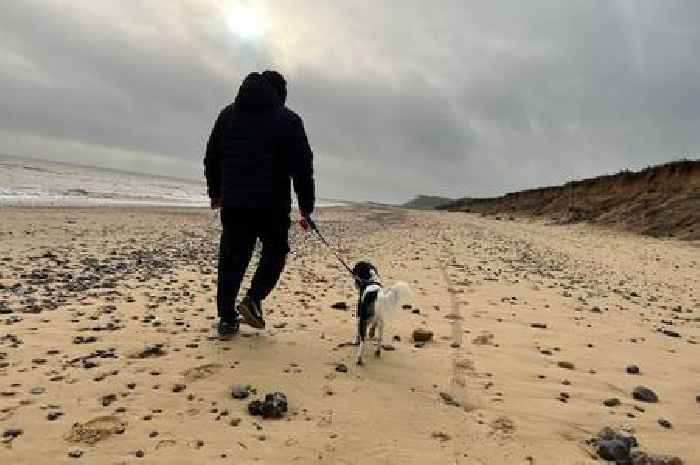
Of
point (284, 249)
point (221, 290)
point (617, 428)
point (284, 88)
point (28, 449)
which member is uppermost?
point (284, 88)

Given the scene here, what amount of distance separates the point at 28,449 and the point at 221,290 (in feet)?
9.43

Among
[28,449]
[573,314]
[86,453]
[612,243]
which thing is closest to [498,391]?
[86,453]

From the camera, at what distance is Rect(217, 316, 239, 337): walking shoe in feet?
20.3

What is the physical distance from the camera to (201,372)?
501 centimetres

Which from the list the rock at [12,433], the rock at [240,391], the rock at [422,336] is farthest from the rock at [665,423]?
the rock at [12,433]

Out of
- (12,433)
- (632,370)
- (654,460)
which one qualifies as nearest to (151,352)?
(12,433)

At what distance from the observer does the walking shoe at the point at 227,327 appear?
243 inches

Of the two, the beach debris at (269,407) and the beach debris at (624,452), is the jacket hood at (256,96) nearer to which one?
the beach debris at (269,407)

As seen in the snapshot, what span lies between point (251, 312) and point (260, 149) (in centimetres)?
188

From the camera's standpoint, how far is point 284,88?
6266 millimetres

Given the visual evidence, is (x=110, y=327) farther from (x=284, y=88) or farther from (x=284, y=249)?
(x=284, y=88)

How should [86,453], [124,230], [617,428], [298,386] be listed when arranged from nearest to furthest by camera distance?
[86,453], [617,428], [298,386], [124,230]

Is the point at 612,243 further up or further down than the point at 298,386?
further up

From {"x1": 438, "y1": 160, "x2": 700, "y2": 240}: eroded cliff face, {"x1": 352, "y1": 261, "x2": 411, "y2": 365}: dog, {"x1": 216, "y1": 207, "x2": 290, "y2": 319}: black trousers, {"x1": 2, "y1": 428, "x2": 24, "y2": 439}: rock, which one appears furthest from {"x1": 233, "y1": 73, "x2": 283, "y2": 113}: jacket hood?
{"x1": 438, "y1": 160, "x2": 700, "y2": 240}: eroded cliff face
